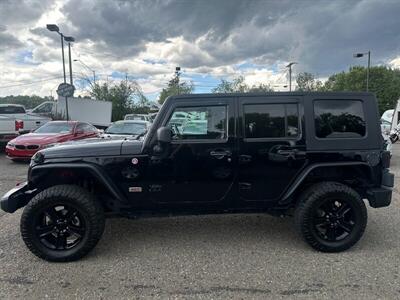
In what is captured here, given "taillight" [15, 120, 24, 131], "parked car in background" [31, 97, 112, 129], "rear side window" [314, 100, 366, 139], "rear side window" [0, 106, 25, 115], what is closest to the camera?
"rear side window" [314, 100, 366, 139]

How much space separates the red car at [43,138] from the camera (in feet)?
34.4

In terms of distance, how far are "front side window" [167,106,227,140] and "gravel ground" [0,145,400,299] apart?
52.8 inches

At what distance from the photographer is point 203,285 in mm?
3432

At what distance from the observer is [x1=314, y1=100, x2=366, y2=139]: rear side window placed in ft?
13.7

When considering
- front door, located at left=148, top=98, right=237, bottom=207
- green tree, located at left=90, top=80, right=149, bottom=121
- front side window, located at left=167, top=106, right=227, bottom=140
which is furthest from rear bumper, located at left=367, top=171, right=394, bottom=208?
green tree, located at left=90, top=80, right=149, bottom=121

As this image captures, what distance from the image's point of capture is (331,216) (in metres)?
4.20

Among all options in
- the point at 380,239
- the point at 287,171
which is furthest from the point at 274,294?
the point at 380,239

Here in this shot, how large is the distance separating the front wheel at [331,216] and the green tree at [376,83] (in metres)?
48.1

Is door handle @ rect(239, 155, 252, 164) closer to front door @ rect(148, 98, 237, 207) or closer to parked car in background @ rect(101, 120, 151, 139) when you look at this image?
front door @ rect(148, 98, 237, 207)

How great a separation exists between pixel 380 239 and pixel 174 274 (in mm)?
2649

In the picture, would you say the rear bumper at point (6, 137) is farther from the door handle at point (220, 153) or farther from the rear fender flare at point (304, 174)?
the rear fender flare at point (304, 174)

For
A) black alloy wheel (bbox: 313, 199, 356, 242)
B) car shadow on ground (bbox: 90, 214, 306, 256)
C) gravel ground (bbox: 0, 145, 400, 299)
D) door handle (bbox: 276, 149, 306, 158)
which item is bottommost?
gravel ground (bbox: 0, 145, 400, 299)

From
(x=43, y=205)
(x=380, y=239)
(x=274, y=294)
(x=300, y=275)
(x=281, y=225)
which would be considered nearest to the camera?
(x=274, y=294)

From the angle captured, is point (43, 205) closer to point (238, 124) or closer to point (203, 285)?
point (203, 285)
